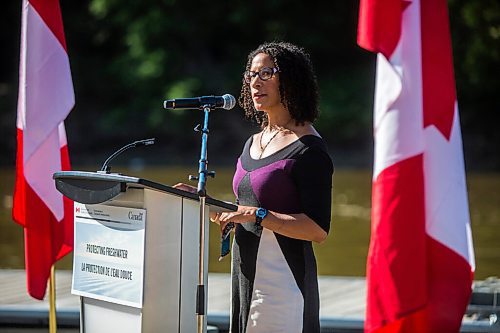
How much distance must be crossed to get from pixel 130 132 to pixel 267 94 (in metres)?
30.6

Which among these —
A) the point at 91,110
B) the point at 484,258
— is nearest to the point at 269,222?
the point at 484,258

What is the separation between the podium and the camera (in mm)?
3465

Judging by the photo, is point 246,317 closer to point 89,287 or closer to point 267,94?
point 89,287

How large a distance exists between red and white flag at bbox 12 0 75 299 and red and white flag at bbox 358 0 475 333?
6.39 feet

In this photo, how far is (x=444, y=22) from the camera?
10.7 ft

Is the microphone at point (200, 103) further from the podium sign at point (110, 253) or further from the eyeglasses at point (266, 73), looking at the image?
the podium sign at point (110, 253)

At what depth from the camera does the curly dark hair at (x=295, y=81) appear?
3.71 metres

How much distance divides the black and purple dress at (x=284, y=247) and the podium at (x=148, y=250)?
21 cm

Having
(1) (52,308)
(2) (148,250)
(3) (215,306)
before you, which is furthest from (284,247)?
(3) (215,306)

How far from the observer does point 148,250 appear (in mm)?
3473

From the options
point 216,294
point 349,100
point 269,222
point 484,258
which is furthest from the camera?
point 349,100

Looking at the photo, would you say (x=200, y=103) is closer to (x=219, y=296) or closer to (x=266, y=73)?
(x=266, y=73)

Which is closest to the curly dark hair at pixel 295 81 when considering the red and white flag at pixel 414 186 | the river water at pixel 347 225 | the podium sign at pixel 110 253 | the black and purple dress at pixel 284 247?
the black and purple dress at pixel 284 247

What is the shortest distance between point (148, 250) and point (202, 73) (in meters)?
31.3
